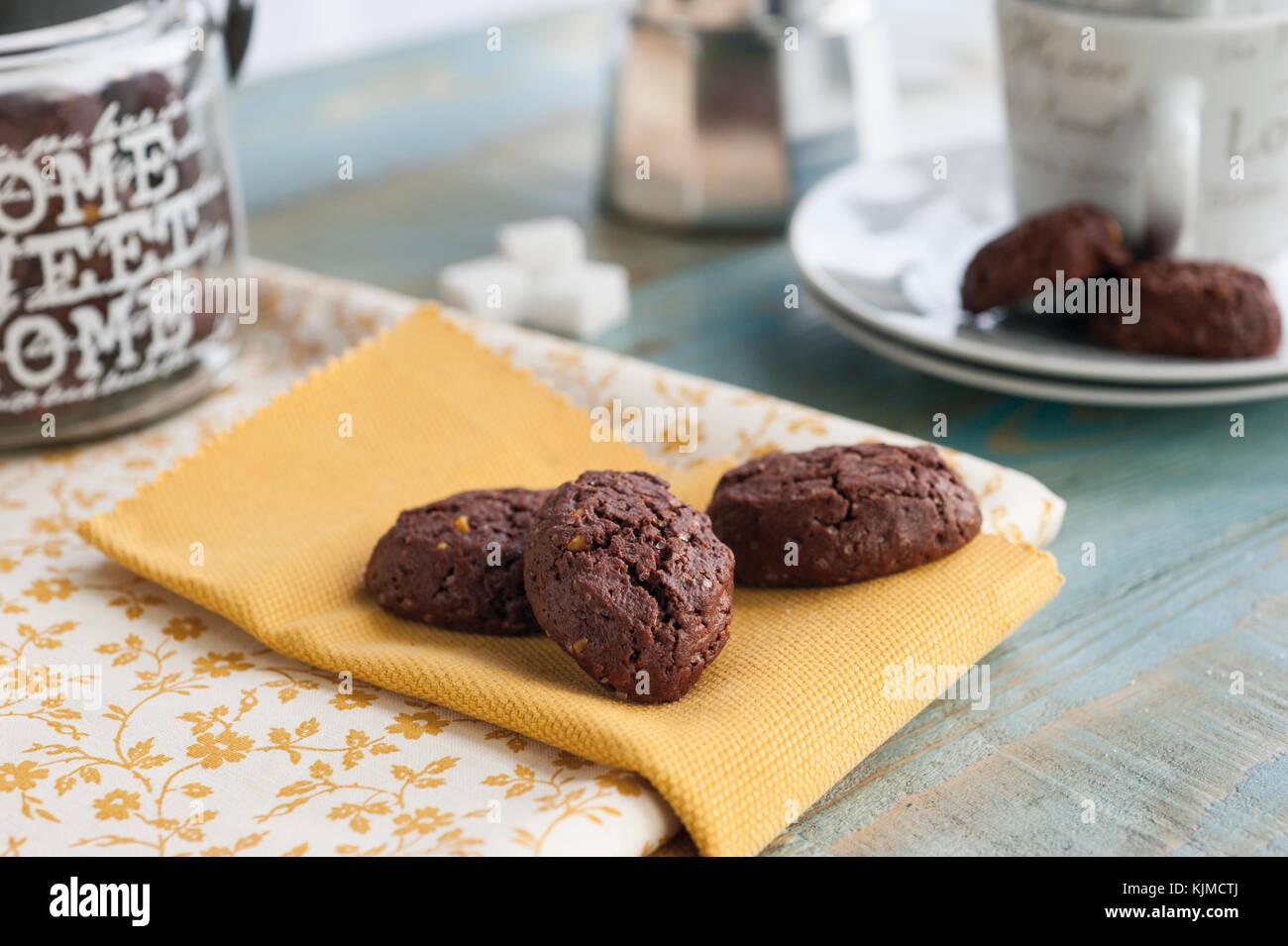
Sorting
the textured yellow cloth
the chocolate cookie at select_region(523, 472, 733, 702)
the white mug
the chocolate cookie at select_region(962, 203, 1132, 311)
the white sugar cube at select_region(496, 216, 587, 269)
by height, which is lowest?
the textured yellow cloth

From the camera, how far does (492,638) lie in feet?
1.95

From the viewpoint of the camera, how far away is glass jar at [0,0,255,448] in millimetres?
711

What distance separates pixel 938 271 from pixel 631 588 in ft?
1.58

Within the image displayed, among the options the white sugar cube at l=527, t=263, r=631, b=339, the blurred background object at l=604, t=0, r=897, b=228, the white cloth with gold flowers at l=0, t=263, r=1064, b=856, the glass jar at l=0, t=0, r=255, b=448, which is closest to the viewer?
the white cloth with gold flowers at l=0, t=263, r=1064, b=856

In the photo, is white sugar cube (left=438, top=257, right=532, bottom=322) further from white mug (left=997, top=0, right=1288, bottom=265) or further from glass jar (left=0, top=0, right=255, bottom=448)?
white mug (left=997, top=0, right=1288, bottom=265)

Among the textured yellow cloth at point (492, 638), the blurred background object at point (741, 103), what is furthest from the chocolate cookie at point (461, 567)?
the blurred background object at point (741, 103)

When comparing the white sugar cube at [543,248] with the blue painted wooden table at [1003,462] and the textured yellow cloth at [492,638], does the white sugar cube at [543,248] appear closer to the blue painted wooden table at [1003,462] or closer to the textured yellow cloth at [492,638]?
the blue painted wooden table at [1003,462]

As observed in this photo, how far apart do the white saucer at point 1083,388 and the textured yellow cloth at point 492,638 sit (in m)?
0.18

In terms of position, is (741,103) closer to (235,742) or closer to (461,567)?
(461,567)

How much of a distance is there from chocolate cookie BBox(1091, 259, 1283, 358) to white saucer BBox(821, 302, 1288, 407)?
0.02 meters

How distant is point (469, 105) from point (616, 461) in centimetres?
84

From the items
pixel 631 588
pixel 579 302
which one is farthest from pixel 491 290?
pixel 631 588

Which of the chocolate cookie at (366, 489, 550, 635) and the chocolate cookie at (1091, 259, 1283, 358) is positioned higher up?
the chocolate cookie at (1091, 259, 1283, 358)

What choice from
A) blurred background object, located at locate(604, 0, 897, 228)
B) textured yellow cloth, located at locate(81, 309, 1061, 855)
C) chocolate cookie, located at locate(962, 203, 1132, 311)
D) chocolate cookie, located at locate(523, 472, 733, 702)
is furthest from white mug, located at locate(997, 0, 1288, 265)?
chocolate cookie, located at locate(523, 472, 733, 702)
